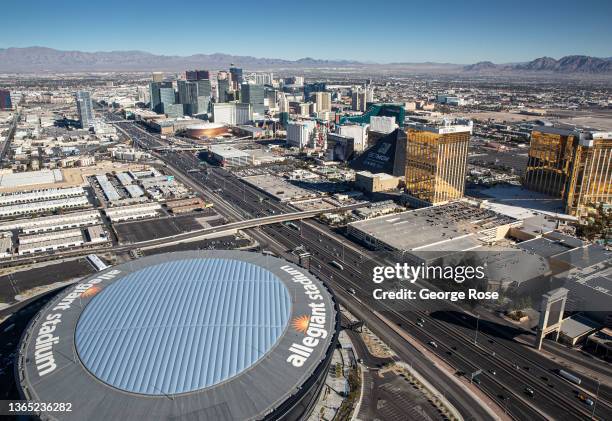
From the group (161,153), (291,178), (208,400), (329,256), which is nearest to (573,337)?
(329,256)

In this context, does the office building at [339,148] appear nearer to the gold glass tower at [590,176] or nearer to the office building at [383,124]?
the office building at [383,124]

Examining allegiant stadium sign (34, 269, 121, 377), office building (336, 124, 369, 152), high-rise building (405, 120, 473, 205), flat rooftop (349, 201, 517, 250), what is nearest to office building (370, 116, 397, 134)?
office building (336, 124, 369, 152)

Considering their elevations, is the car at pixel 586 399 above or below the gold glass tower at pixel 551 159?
below

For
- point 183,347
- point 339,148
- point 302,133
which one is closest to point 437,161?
point 339,148

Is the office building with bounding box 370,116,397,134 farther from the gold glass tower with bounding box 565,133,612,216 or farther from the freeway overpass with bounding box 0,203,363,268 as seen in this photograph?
the gold glass tower with bounding box 565,133,612,216

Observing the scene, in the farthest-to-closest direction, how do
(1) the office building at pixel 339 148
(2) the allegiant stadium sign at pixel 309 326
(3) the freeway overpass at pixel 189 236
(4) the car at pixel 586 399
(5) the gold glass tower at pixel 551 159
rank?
(1) the office building at pixel 339 148 → (5) the gold glass tower at pixel 551 159 → (3) the freeway overpass at pixel 189 236 → (4) the car at pixel 586 399 → (2) the allegiant stadium sign at pixel 309 326

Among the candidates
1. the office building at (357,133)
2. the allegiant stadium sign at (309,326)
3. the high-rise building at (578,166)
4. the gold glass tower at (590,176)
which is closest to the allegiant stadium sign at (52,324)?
the allegiant stadium sign at (309,326)

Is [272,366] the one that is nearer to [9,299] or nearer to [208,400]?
[208,400]

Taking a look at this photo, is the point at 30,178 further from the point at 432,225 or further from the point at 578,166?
the point at 578,166
